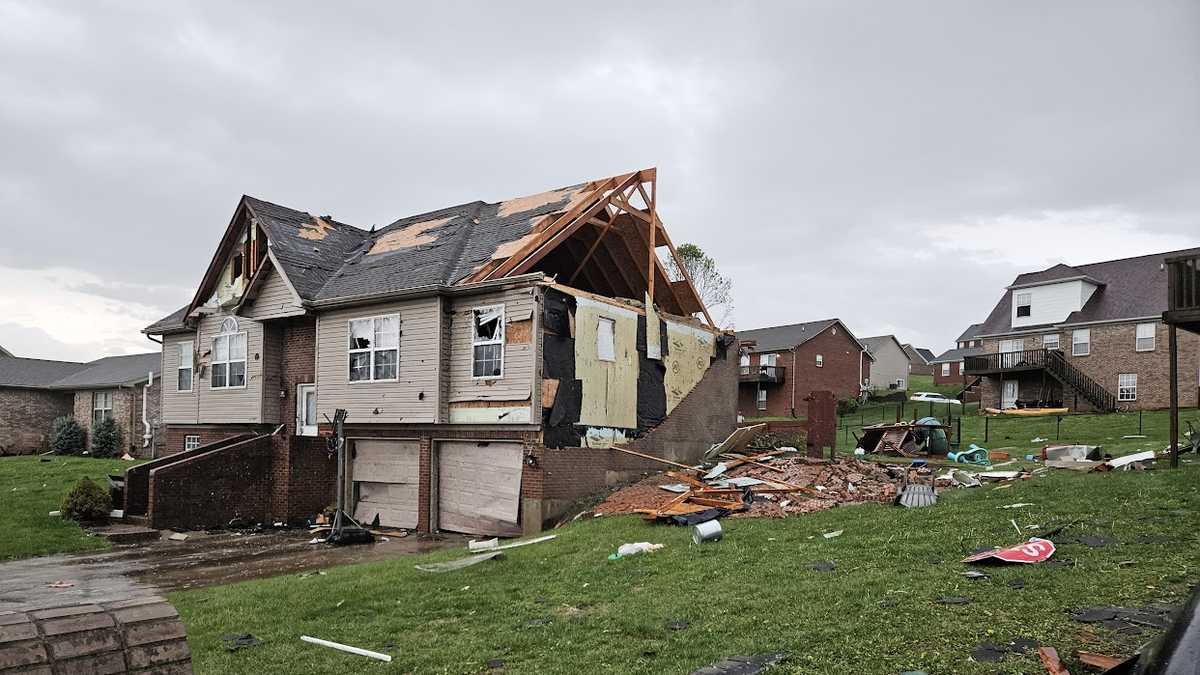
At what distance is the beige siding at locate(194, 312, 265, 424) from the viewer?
72.9 ft

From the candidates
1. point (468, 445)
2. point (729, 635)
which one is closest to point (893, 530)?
point (729, 635)

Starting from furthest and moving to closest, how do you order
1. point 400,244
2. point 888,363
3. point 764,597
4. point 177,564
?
point 888,363, point 400,244, point 177,564, point 764,597

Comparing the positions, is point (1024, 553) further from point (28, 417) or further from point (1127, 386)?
point (28, 417)

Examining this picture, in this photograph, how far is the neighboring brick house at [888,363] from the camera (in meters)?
66.8

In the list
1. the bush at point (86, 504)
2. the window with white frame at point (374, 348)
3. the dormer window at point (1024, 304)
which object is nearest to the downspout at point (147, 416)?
the bush at point (86, 504)

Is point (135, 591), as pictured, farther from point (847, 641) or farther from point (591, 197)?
point (591, 197)

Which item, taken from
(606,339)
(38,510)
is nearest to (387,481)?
(606,339)

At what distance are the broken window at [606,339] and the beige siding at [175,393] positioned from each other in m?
13.0

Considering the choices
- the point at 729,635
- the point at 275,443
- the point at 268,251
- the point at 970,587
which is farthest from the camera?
the point at 268,251

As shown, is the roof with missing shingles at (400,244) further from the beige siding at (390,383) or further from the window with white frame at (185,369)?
the window with white frame at (185,369)

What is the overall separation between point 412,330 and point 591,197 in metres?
5.15

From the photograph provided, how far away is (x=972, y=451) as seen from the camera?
20.8 metres

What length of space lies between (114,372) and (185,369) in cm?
1735

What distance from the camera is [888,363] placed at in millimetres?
67812
